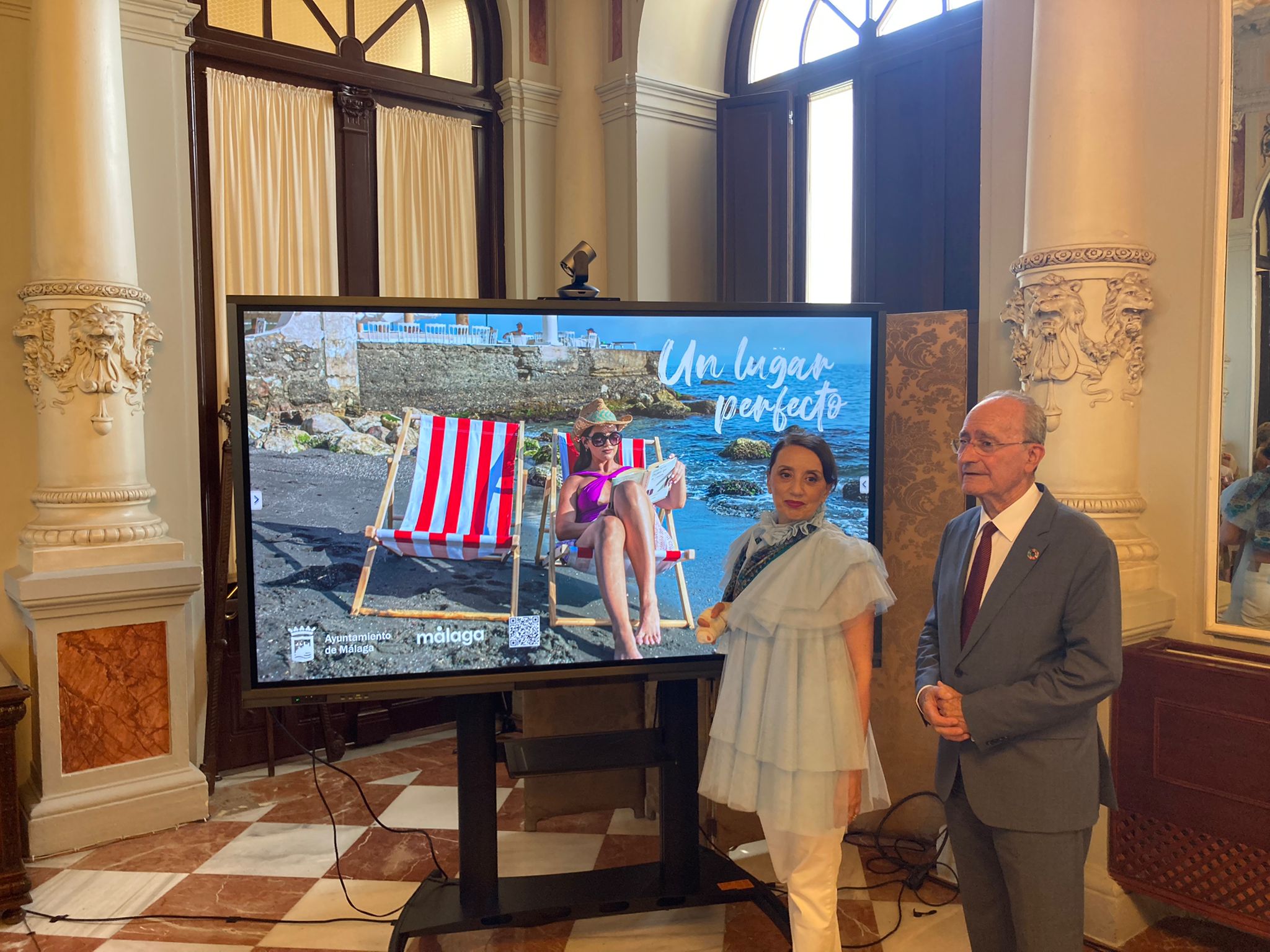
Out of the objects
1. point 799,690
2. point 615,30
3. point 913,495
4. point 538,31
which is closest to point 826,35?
point 615,30

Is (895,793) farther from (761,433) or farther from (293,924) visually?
(293,924)

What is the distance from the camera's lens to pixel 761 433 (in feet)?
8.88

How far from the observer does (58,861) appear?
3314mm

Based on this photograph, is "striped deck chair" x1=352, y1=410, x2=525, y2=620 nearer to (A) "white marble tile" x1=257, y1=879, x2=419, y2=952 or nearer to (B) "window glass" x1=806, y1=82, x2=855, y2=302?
(A) "white marble tile" x1=257, y1=879, x2=419, y2=952

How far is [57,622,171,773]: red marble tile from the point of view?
3387 mm

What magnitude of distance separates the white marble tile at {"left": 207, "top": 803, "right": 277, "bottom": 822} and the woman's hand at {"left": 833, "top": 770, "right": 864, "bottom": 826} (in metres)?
2.42

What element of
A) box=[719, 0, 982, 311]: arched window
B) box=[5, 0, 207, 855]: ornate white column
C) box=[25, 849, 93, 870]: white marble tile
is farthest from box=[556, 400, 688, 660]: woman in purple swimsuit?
box=[25, 849, 93, 870]: white marble tile

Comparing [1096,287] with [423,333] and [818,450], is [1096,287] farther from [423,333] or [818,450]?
[423,333]

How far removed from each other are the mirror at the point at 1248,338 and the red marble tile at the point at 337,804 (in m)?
3.03

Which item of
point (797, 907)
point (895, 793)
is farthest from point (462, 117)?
point (797, 907)

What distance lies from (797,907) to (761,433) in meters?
1.21

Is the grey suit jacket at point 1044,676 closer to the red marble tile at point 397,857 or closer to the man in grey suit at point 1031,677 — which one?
the man in grey suit at point 1031,677

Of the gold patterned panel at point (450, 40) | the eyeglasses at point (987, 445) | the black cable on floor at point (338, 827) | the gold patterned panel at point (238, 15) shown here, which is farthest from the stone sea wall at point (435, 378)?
the gold patterned panel at point (450, 40)

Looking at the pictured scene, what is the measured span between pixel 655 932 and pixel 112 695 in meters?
2.08
